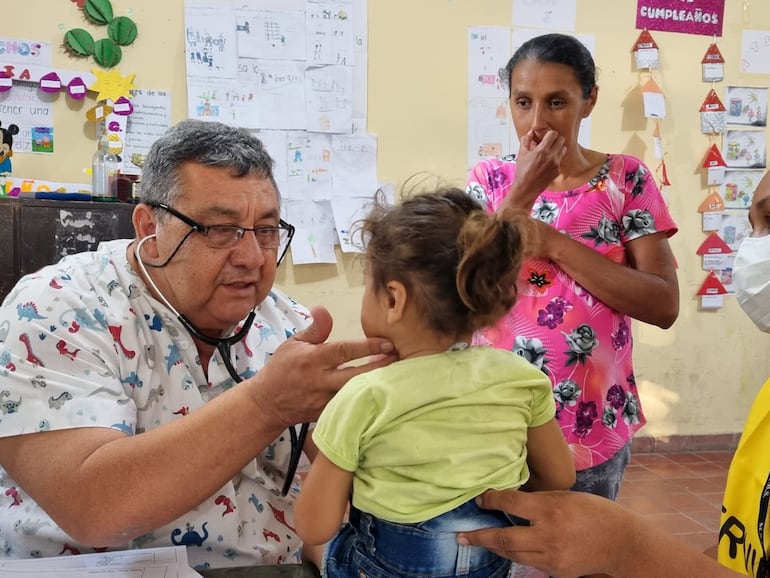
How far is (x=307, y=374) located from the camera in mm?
1033

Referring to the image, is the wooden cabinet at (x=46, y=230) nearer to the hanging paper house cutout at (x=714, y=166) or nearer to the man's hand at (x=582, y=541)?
the man's hand at (x=582, y=541)

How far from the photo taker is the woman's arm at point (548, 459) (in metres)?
1.12

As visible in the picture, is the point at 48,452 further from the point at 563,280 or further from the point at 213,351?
the point at 563,280

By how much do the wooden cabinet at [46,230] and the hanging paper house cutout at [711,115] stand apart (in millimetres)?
3084

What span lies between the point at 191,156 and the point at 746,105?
3.68 meters

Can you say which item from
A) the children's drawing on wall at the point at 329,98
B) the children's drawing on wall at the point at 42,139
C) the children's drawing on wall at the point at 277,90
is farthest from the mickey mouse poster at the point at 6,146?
the children's drawing on wall at the point at 329,98

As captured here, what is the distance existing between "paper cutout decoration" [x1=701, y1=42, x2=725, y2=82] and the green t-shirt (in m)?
3.48

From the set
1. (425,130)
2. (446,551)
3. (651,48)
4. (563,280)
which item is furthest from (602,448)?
(651,48)

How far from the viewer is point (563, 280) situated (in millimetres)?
1609

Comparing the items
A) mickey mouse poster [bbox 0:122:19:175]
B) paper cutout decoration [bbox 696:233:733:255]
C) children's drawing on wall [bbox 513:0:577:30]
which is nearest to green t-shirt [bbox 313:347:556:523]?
mickey mouse poster [bbox 0:122:19:175]

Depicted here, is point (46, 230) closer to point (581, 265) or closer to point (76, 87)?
point (76, 87)

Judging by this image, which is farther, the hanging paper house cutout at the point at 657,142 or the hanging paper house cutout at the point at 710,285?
the hanging paper house cutout at the point at 710,285

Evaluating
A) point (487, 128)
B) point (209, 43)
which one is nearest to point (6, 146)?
point (209, 43)

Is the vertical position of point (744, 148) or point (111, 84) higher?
point (111, 84)
